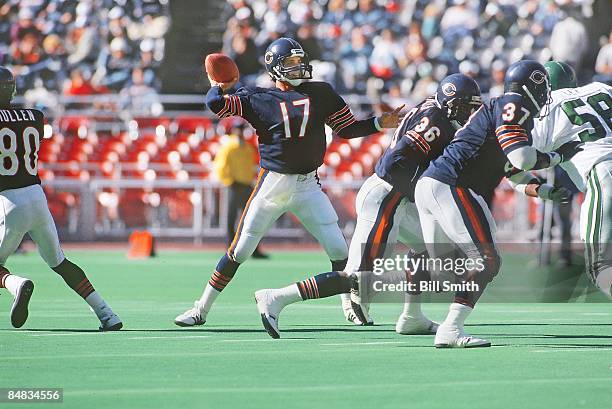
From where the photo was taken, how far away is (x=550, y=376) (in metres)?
6.86

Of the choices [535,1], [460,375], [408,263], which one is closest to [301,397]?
[460,375]

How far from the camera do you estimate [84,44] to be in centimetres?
2503

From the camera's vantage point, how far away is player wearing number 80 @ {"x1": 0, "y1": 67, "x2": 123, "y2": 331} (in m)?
8.95

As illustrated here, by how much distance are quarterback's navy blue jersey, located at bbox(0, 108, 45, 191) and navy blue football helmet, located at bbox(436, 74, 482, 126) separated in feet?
9.50

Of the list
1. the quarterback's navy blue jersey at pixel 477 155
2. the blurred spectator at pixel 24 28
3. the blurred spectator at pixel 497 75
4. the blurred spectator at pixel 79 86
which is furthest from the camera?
the blurred spectator at pixel 24 28

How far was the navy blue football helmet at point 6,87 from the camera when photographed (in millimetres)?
9094

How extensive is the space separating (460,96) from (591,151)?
0.98m

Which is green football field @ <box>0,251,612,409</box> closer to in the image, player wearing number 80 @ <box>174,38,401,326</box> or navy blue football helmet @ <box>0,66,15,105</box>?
player wearing number 80 @ <box>174,38,401,326</box>

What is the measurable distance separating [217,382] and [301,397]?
25.4 inches

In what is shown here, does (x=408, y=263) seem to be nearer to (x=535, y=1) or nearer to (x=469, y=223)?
(x=469, y=223)

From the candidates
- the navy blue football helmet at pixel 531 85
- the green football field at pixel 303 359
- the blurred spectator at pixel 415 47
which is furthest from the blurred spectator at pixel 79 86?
the navy blue football helmet at pixel 531 85

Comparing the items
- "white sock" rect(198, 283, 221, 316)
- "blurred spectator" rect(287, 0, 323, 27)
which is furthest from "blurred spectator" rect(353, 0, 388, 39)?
"white sock" rect(198, 283, 221, 316)

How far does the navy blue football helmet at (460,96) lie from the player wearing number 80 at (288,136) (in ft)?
2.09

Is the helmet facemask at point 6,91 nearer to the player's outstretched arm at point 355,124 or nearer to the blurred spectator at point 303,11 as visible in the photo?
the player's outstretched arm at point 355,124
